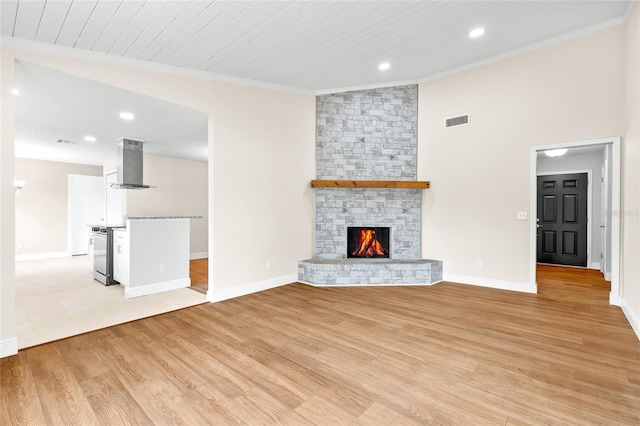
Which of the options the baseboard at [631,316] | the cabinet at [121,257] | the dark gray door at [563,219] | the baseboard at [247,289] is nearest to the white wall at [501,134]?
the baseboard at [631,316]

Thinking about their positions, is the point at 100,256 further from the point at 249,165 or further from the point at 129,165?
the point at 249,165

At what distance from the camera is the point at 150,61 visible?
3.24 m

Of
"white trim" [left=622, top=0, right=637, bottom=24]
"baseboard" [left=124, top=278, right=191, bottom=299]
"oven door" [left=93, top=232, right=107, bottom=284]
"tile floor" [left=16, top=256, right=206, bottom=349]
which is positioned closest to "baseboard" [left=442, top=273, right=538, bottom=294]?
"white trim" [left=622, top=0, right=637, bottom=24]

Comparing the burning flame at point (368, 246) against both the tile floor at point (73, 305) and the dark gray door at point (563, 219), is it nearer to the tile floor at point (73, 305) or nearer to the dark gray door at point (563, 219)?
the tile floor at point (73, 305)

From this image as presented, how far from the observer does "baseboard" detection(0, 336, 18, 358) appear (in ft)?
7.46

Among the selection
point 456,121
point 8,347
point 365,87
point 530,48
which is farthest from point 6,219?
point 530,48

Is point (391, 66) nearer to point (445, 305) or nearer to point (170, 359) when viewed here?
point (445, 305)

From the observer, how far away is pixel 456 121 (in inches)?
179

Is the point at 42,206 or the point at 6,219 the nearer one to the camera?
the point at 6,219

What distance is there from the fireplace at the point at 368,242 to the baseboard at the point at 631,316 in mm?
2822

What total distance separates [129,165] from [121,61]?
2.54 meters

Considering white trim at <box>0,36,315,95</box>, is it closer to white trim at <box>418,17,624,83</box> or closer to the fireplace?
white trim at <box>418,17,624,83</box>

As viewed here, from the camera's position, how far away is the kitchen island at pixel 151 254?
390cm

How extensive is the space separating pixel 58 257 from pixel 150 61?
6.82 metres
